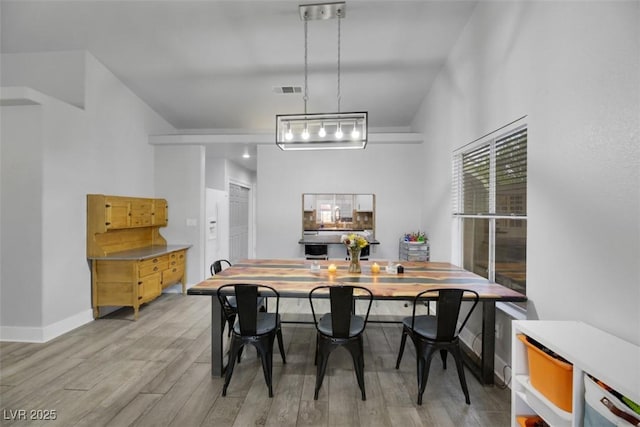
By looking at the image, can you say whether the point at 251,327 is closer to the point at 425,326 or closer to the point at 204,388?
the point at 204,388

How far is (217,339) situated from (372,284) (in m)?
1.42

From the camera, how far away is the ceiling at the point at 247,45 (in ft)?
9.45

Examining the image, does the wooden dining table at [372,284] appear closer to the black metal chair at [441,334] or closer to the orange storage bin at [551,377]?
the black metal chair at [441,334]

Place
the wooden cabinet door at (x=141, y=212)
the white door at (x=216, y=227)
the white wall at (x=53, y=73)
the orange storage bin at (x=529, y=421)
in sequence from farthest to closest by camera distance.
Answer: the white door at (x=216, y=227) < the wooden cabinet door at (x=141, y=212) < the white wall at (x=53, y=73) < the orange storage bin at (x=529, y=421)

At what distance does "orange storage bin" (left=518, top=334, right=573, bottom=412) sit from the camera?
4.27ft

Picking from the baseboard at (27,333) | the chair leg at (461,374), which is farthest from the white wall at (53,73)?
the chair leg at (461,374)

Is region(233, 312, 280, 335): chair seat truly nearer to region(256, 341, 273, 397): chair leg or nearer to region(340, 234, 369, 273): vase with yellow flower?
→ region(256, 341, 273, 397): chair leg

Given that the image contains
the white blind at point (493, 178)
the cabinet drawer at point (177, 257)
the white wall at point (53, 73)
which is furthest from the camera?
the cabinet drawer at point (177, 257)

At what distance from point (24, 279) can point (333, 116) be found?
148 inches

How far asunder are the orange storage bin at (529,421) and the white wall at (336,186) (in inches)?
132

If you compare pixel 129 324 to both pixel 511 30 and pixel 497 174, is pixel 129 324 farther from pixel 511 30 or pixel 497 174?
pixel 511 30

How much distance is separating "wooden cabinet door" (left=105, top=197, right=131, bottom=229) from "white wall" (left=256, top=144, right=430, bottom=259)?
196 centimetres

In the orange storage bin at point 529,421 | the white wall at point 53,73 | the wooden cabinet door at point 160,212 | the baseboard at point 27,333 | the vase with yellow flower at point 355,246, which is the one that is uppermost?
the white wall at point 53,73

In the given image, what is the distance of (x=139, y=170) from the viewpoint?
4.50 meters
